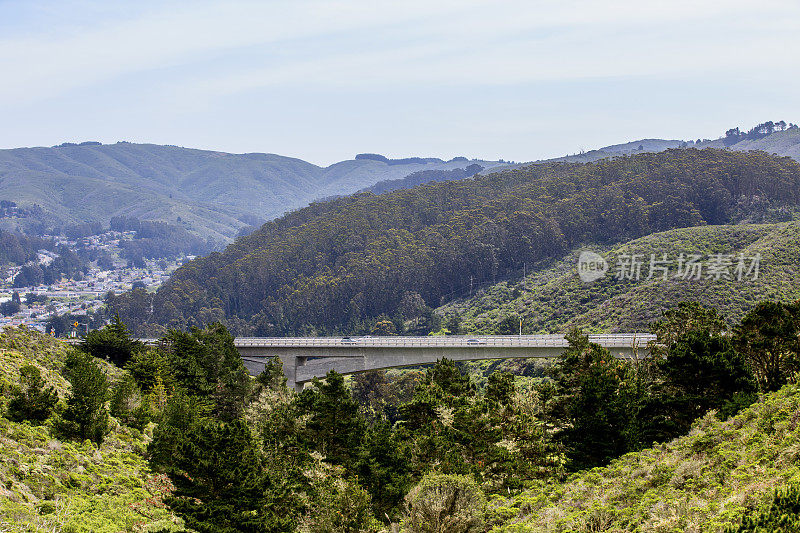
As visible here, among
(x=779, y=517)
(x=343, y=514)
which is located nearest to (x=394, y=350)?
(x=343, y=514)

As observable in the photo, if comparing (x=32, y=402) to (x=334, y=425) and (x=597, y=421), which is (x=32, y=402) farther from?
(x=597, y=421)

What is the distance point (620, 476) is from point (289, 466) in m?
12.8

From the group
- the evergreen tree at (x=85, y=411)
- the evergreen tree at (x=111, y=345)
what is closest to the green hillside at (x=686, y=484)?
the evergreen tree at (x=85, y=411)

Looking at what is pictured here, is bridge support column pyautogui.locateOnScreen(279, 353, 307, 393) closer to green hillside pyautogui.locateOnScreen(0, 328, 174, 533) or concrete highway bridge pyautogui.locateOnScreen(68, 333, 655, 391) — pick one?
concrete highway bridge pyautogui.locateOnScreen(68, 333, 655, 391)

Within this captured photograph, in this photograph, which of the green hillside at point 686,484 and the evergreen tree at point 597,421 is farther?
the evergreen tree at point 597,421

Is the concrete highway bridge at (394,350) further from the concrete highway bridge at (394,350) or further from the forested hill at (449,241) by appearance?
the forested hill at (449,241)

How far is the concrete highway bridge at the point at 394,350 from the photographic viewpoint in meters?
57.2

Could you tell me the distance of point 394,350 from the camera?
209 feet
